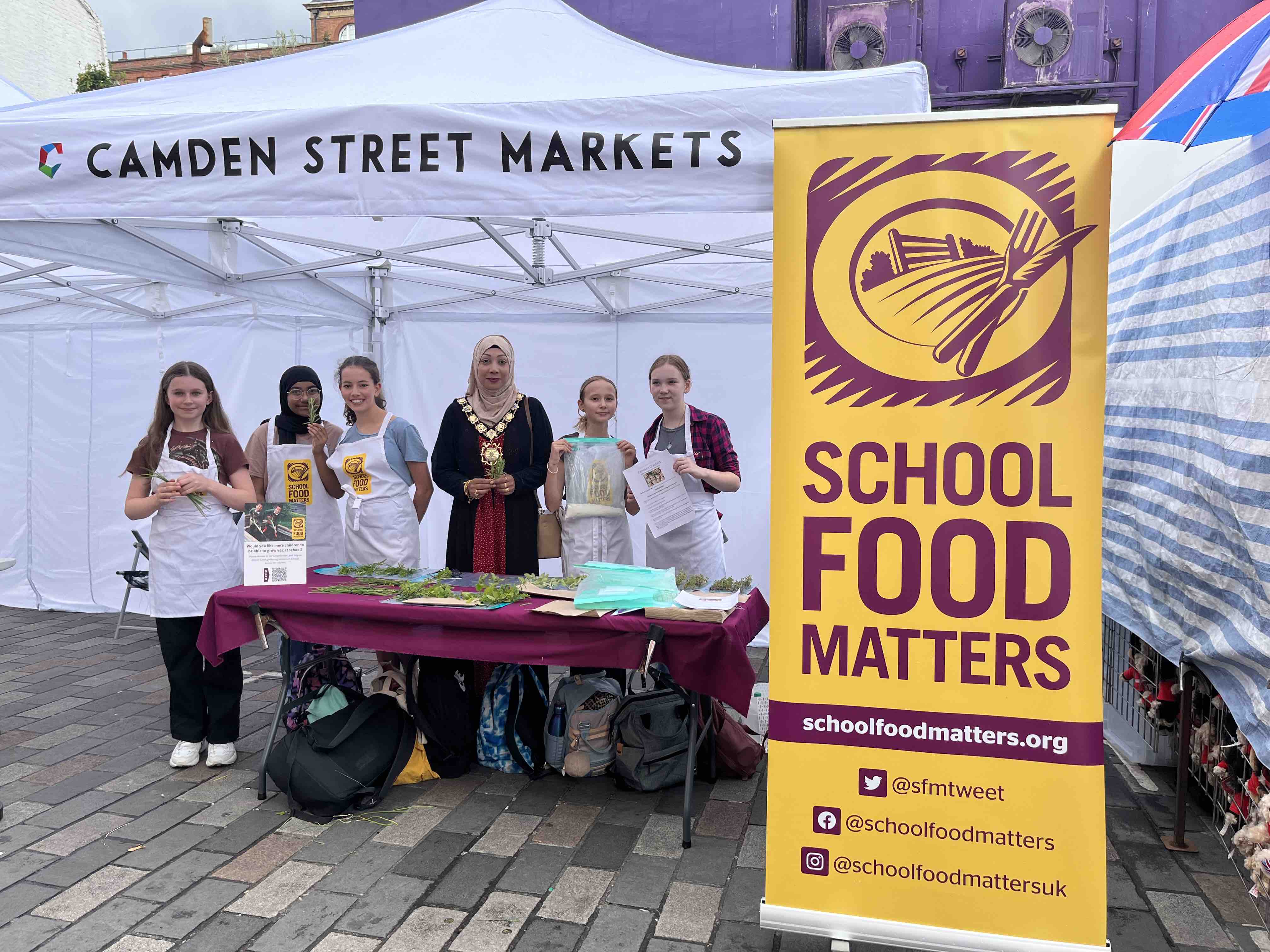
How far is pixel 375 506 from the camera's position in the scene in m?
3.85

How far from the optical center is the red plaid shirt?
12.8 feet

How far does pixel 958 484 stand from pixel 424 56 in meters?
2.56

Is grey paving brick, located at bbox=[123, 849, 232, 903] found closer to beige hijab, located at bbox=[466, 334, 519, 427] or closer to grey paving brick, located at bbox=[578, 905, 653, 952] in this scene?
grey paving brick, located at bbox=[578, 905, 653, 952]

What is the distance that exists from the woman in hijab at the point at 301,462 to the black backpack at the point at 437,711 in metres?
0.92

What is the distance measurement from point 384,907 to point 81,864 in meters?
1.06

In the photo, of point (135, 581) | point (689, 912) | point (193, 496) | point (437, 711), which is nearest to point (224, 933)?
point (437, 711)

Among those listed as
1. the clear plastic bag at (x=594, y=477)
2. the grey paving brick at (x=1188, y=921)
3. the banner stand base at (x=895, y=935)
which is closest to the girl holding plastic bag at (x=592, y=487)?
the clear plastic bag at (x=594, y=477)

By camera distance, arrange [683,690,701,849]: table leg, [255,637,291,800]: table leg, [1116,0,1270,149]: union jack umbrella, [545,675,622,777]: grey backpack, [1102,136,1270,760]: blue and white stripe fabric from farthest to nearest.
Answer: [545,675,622,777]: grey backpack < [255,637,291,800]: table leg < [683,690,701,849]: table leg < [1102,136,1270,760]: blue and white stripe fabric < [1116,0,1270,149]: union jack umbrella

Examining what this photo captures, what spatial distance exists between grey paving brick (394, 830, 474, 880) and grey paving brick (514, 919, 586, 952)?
0.43 metres

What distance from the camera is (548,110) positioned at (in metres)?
2.79

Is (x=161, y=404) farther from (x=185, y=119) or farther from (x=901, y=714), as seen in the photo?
(x=901, y=714)

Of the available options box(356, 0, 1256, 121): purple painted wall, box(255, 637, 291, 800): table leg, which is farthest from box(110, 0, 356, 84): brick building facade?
box(255, 637, 291, 800): table leg

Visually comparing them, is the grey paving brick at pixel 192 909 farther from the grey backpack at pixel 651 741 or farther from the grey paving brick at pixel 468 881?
the grey backpack at pixel 651 741

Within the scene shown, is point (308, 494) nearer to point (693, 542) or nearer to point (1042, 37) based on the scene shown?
point (693, 542)
